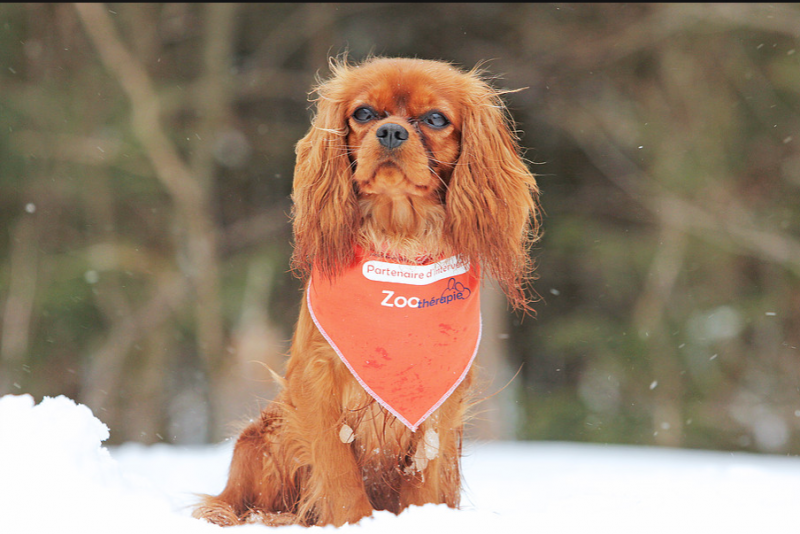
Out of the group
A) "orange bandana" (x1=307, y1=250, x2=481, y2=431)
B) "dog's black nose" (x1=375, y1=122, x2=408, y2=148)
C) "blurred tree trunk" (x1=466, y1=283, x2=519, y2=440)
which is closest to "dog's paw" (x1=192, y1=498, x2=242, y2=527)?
"orange bandana" (x1=307, y1=250, x2=481, y2=431)

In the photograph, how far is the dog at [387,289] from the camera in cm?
263

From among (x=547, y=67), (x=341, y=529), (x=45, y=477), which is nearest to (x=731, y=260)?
(x=547, y=67)

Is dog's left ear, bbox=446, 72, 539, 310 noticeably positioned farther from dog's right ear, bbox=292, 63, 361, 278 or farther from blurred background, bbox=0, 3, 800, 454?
blurred background, bbox=0, 3, 800, 454

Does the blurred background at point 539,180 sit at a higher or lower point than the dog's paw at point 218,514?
higher

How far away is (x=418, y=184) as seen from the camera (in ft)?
8.53

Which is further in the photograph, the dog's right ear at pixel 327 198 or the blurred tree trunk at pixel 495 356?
the blurred tree trunk at pixel 495 356

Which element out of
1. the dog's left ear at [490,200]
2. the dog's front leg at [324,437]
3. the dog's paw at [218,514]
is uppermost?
the dog's left ear at [490,200]

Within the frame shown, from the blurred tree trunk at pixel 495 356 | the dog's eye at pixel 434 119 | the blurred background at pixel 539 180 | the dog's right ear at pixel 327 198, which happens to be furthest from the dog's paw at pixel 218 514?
the blurred background at pixel 539 180

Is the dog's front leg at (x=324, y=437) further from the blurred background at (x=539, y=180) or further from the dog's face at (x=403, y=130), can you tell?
the blurred background at (x=539, y=180)

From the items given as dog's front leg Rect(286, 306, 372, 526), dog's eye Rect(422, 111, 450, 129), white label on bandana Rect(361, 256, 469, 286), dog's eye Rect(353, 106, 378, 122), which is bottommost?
dog's front leg Rect(286, 306, 372, 526)

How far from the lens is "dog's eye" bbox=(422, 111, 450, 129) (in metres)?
2.68

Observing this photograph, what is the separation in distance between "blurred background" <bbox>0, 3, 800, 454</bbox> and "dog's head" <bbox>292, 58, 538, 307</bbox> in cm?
459

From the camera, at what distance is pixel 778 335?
7758mm

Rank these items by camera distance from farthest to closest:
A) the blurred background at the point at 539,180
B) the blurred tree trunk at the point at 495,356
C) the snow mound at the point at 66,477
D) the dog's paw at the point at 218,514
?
the blurred background at the point at 539,180 → the blurred tree trunk at the point at 495,356 → the dog's paw at the point at 218,514 → the snow mound at the point at 66,477
